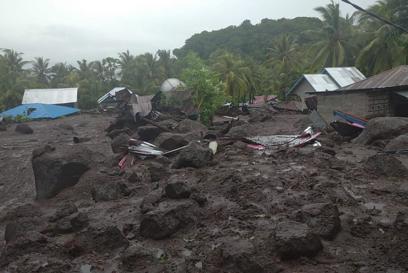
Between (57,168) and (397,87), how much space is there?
12.9 meters

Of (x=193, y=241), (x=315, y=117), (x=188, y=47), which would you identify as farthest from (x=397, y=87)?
(x=188, y=47)

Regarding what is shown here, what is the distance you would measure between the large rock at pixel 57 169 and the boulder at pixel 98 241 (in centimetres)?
452

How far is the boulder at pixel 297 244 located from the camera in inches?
211

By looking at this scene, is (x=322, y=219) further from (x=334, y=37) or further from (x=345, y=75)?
(x=334, y=37)

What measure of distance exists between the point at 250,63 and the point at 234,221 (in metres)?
35.3

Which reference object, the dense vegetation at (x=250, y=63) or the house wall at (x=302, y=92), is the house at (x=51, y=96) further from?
the house wall at (x=302, y=92)

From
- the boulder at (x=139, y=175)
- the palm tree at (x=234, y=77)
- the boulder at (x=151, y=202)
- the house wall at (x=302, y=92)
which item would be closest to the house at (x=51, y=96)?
the palm tree at (x=234, y=77)

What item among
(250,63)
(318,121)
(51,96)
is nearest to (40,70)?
(51,96)

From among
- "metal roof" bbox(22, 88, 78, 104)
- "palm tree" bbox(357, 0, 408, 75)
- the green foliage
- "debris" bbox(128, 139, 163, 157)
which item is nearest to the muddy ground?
"debris" bbox(128, 139, 163, 157)

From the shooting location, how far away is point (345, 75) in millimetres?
29125

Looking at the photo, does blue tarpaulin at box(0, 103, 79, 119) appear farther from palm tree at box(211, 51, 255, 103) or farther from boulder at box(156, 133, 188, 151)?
boulder at box(156, 133, 188, 151)

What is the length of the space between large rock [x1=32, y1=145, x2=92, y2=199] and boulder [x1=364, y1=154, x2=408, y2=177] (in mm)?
7586

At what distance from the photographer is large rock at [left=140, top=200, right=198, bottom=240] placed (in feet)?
21.7

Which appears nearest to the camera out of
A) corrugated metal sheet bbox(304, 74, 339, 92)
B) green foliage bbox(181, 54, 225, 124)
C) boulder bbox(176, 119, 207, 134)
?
boulder bbox(176, 119, 207, 134)
